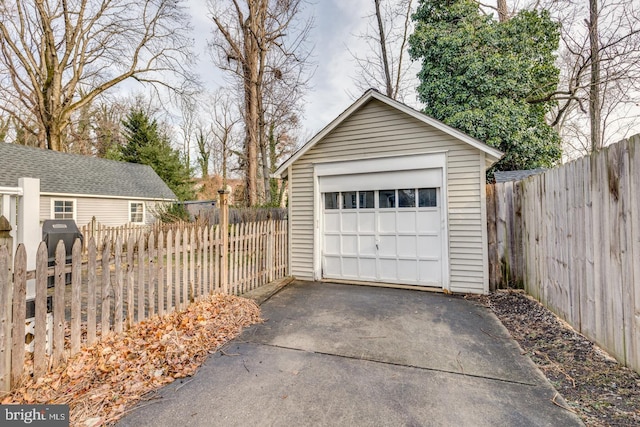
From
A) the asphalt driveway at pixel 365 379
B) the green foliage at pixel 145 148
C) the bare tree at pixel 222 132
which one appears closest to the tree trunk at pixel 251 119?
the asphalt driveway at pixel 365 379

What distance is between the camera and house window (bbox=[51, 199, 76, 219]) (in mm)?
13547

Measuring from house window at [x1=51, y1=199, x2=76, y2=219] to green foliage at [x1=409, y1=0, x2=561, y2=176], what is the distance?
57.8ft

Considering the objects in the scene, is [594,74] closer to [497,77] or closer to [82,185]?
[497,77]

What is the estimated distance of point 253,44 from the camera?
12.6 m

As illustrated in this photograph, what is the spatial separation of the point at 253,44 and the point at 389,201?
34.2 feet

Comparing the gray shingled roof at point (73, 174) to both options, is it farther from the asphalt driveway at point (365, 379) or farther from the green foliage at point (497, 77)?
the green foliage at point (497, 77)

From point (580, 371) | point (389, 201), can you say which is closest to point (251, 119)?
point (389, 201)

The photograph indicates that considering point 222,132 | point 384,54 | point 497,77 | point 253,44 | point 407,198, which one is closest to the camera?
point 407,198

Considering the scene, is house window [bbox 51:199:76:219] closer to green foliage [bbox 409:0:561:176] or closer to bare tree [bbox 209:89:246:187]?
bare tree [bbox 209:89:246:187]

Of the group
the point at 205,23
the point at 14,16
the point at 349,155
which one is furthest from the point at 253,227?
the point at 14,16

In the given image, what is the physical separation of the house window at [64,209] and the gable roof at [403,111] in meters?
12.7

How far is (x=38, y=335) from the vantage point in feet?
8.57

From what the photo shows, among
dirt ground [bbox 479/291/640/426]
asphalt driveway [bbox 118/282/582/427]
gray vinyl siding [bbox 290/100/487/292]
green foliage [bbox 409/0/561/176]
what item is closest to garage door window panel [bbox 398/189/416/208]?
gray vinyl siding [bbox 290/100/487/292]

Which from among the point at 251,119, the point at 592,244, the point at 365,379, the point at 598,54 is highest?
the point at 598,54
